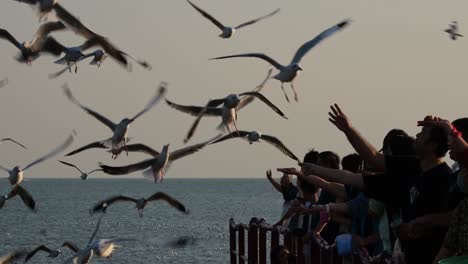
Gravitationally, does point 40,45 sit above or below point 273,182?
above

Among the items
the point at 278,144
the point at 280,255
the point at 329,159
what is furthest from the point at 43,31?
the point at 280,255

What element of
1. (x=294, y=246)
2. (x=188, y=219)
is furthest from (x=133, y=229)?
(x=294, y=246)

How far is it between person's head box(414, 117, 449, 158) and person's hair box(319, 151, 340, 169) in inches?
118

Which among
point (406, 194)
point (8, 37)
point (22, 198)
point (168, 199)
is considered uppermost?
point (8, 37)

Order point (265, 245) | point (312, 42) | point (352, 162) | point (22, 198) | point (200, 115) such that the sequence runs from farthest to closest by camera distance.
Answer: point (22, 198) → point (312, 42) → point (200, 115) → point (265, 245) → point (352, 162)

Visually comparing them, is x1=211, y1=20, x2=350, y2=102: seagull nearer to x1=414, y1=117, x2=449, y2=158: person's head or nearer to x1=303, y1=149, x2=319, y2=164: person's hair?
x1=303, y1=149, x2=319, y2=164: person's hair

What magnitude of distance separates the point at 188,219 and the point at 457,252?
90907mm

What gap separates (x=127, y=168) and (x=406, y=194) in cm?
801

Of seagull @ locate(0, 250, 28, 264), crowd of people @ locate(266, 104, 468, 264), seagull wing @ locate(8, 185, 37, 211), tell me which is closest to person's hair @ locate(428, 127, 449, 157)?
crowd of people @ locate(266, 104, 468, 264)

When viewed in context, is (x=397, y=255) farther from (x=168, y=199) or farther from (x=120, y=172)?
(x=168, y=199)

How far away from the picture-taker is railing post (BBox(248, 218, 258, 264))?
15412 mm

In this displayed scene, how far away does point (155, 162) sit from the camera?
60.6ft

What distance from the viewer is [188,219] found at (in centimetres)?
9975

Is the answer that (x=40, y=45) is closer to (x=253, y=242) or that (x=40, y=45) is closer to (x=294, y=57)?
(x=294, y=57)
